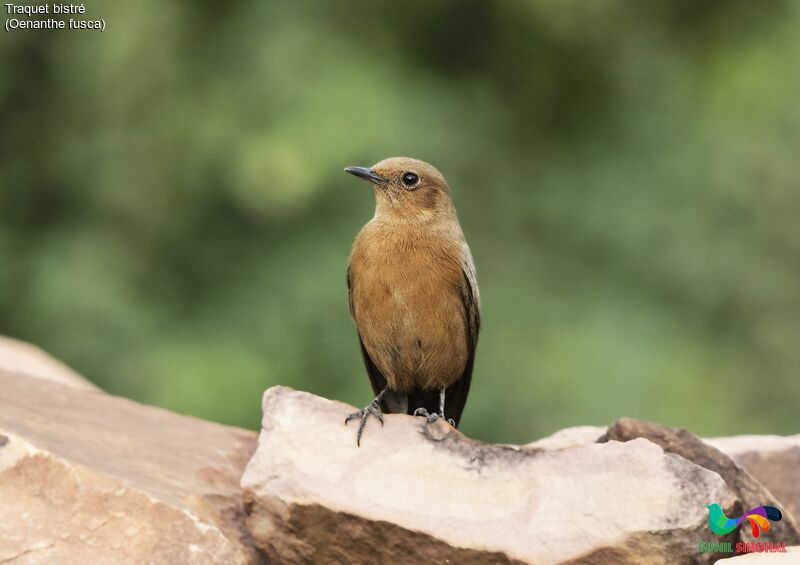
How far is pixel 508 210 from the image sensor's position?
9.14 meters

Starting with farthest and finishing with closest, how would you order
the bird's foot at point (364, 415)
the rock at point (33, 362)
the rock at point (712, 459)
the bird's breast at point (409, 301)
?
the rock at point (33, 362) < the bird's breast at point (409, 301) < the bird's foot at point (364, 415) < the rock at point (712, 459)

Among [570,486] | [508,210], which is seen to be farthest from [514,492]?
[508,210]

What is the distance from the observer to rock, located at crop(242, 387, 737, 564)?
161 inches

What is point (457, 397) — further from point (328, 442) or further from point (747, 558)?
point (747, 558)

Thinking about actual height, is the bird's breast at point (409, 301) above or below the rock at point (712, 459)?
above

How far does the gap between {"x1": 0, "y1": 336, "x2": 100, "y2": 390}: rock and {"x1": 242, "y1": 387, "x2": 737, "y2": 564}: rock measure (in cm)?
243

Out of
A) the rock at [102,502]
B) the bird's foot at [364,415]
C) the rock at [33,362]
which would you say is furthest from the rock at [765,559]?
the rock at [33,362]

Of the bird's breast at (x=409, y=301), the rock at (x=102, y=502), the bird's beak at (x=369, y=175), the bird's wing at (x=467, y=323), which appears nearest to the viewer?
the rock at (x=102, y=502)

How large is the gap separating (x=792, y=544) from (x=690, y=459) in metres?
0.46

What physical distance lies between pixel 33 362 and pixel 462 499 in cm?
384

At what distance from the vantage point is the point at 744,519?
4262 millimetres

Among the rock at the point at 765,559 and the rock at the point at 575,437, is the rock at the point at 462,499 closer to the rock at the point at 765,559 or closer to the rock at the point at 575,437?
the rock at the point at 765,559

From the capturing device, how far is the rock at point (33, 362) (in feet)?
22.5

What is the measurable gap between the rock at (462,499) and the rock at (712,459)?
0.35 metres
